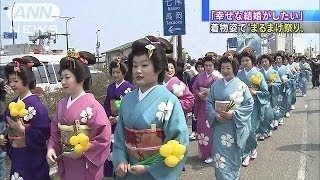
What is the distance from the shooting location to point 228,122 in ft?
16.8

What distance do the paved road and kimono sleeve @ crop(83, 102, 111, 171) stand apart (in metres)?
2.60

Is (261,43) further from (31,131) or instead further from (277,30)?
(31,131)

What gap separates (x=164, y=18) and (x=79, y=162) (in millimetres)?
5970

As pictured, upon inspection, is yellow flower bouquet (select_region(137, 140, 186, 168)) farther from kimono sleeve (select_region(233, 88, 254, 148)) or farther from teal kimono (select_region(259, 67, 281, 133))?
teal kimono (select_region(259, 67, 281, 133))

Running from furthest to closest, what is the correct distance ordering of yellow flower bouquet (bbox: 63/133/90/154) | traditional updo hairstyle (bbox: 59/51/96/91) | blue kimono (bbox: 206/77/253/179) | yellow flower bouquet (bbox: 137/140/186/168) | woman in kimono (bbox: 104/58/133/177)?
1. woman in kimono (bbox: 104/58/133/177)
2. blue kimono (bbox: 206/77/253/179)
3. traditional updo hairstyle (bbox: 59/51/96/91)
4. yellow flower bouquet (bbox: 63/133/90/154)
5. yellow flower bouquet (bbox: 137/140/186/168)

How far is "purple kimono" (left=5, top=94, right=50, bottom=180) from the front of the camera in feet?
12.7

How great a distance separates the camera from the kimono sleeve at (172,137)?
9.73ft

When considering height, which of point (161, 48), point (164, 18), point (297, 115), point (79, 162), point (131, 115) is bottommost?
point (297, 115)

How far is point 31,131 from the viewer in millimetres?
3846

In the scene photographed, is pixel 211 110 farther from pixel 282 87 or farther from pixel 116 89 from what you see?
pixel 282 87

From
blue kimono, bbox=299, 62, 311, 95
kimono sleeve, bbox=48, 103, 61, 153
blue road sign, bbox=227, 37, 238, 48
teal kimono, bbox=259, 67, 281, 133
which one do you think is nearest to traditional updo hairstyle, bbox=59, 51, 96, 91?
kimono sleeve, bbox=48, 103, 61, 153

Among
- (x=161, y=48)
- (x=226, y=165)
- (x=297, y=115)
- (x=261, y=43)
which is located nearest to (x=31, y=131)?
(x=161, y=48)

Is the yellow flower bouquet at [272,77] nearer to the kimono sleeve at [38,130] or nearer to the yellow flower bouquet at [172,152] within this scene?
the kimono sleeve at [38,130]

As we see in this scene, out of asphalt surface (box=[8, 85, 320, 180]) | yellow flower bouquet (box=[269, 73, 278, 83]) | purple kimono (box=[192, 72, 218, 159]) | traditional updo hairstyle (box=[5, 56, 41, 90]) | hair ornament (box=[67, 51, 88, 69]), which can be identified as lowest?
asphalt surface (box=[8, 85, 320, 180])
